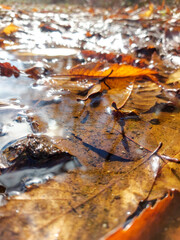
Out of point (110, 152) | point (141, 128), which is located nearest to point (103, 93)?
point (141, 128)

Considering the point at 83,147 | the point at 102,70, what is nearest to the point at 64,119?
the point at 83,147

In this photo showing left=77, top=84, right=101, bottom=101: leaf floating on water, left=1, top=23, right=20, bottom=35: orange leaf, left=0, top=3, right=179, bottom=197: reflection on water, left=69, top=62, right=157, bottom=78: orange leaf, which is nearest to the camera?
left=0, top=3, right=179, bottom=197: reflection on water

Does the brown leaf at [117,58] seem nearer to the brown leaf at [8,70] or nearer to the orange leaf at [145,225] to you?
the brown leaf at [8,70]

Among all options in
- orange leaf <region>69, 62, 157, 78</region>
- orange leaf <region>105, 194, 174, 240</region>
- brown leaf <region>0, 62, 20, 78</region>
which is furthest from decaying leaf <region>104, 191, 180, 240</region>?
brown leaf <region>0, 62, 20, 78</region>

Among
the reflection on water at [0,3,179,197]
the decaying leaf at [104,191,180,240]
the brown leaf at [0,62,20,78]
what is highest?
the brown leaf at [0,62,20,78]

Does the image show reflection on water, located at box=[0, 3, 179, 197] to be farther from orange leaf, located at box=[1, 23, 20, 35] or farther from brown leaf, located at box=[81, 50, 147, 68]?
orange leaf, located at box=[1, 23, 20, 35]

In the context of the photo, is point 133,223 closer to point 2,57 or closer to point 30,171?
point 30,171

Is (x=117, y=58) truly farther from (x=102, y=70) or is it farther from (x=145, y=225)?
(x=145, y=225)

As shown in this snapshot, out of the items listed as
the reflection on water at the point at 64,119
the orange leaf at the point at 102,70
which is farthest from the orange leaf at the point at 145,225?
the orange leaf at the point at 102,70
